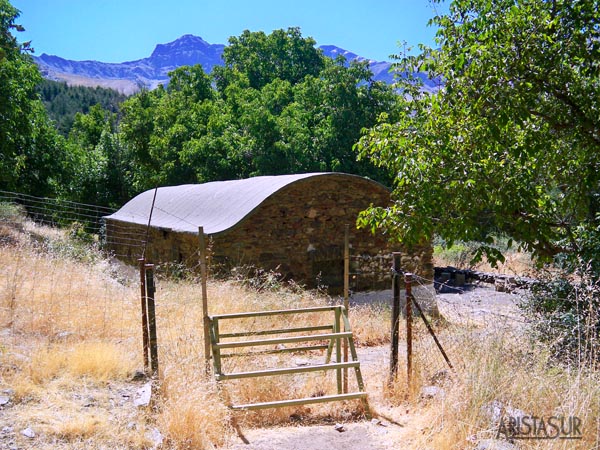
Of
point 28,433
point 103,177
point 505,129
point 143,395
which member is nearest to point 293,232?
point 505,129

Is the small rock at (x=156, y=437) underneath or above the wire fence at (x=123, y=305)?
underneath

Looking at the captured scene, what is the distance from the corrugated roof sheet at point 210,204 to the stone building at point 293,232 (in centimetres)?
4

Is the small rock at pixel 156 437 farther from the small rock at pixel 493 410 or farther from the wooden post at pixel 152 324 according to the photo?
the small rock at pixel 493 410

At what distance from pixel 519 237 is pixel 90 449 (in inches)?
243

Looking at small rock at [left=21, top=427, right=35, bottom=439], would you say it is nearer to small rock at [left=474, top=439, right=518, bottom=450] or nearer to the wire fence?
the wire fence

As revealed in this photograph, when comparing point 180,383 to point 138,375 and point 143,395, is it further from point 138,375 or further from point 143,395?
point 138,375

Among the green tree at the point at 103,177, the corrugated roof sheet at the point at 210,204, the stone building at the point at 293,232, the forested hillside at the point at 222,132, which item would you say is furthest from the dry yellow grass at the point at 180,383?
the green tree at the point at 103,177

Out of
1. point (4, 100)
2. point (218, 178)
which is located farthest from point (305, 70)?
point (4, 100)

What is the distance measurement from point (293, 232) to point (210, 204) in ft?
8.96

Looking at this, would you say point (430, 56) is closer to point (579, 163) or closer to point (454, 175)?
point (454, 175)

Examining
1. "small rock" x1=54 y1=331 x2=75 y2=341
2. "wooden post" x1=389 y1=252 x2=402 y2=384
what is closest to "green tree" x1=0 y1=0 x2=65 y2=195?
"small rock" x1=54 y1=331 x2=75 y2=341

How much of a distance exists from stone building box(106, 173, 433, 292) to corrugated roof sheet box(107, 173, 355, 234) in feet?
0.12

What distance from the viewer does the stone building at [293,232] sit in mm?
11828

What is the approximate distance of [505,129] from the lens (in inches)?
295
